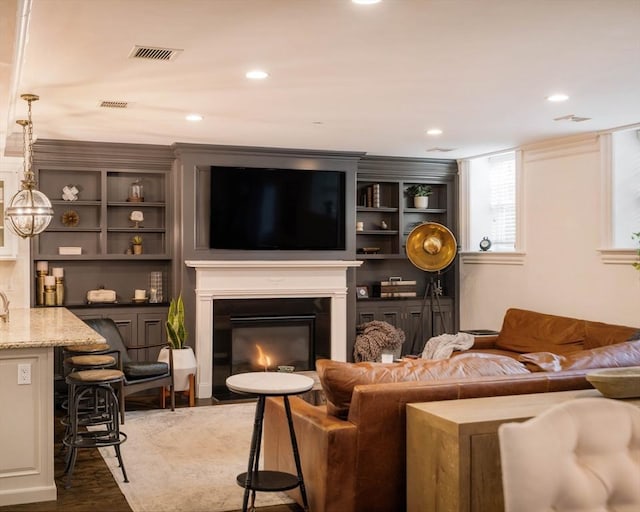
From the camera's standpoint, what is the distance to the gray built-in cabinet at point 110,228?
24.1 feet

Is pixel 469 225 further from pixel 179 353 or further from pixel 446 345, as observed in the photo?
pixel 179 353

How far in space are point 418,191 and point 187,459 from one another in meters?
4.58

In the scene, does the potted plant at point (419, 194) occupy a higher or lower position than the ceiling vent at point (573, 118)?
lower

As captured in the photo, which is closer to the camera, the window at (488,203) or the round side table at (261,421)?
the round side table at (261,421)

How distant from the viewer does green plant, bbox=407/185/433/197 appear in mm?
8594

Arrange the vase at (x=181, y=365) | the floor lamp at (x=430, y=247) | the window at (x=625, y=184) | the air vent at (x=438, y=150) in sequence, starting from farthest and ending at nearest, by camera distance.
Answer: the floor lamp at (x=430, y=247)
the air vent at (x=438, y=150)
the vase at (x=181, y=365)
the window at (x=625, y=184)

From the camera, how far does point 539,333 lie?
6910 millimetres

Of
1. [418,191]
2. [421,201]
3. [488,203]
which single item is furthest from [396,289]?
[488,203]

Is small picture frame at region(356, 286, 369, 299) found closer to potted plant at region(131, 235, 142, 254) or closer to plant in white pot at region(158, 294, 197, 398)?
plant in white pot at region(158, 294, 197, 398)

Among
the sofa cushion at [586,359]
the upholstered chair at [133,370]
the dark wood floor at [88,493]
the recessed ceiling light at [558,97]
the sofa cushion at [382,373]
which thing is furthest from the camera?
the upholstered chair at [133,370]

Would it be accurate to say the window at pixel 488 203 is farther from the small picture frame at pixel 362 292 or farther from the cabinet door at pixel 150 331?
the cabinet door at pixel 150 331

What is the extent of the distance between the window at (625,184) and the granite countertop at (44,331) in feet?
14.8

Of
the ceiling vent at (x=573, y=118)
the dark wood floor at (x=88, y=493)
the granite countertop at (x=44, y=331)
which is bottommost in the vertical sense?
the dark wood floor at (x=88, y=493)

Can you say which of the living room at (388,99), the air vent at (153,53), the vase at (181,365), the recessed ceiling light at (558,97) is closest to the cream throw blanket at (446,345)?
the living room at (388,99)
